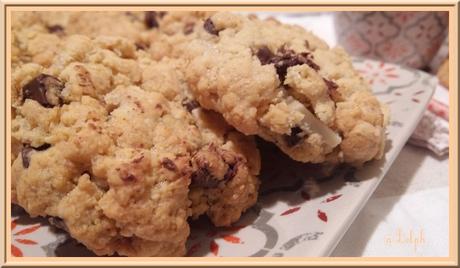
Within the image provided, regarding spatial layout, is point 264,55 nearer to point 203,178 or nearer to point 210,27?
point 210,27

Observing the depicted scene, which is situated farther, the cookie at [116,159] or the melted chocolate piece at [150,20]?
the melted chocolate piece at [150,20]

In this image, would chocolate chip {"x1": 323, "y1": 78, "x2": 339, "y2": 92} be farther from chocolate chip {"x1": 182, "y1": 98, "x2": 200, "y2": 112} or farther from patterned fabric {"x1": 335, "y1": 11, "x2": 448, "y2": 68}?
patterned fabric {"x1": 335, "y1": 11, "x2": 448, "y2": 68}

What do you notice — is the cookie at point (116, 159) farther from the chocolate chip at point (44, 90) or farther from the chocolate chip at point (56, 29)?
the chocolate chip at point (56, 29)

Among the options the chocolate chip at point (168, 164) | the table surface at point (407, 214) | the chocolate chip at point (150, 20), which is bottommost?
the table surface at point (407, 214)

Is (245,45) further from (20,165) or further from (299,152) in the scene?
(20,165)

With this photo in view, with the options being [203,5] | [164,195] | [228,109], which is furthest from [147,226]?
[203,5]

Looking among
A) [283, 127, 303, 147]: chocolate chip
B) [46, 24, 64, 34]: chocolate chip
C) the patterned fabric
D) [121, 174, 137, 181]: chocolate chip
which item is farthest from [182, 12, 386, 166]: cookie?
the patterned fabric

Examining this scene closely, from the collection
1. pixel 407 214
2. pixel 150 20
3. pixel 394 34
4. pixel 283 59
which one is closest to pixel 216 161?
pixel 283 59

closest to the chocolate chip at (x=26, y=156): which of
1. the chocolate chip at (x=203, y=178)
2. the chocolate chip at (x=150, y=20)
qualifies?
the chocolate chip at (x=203, y=178)
